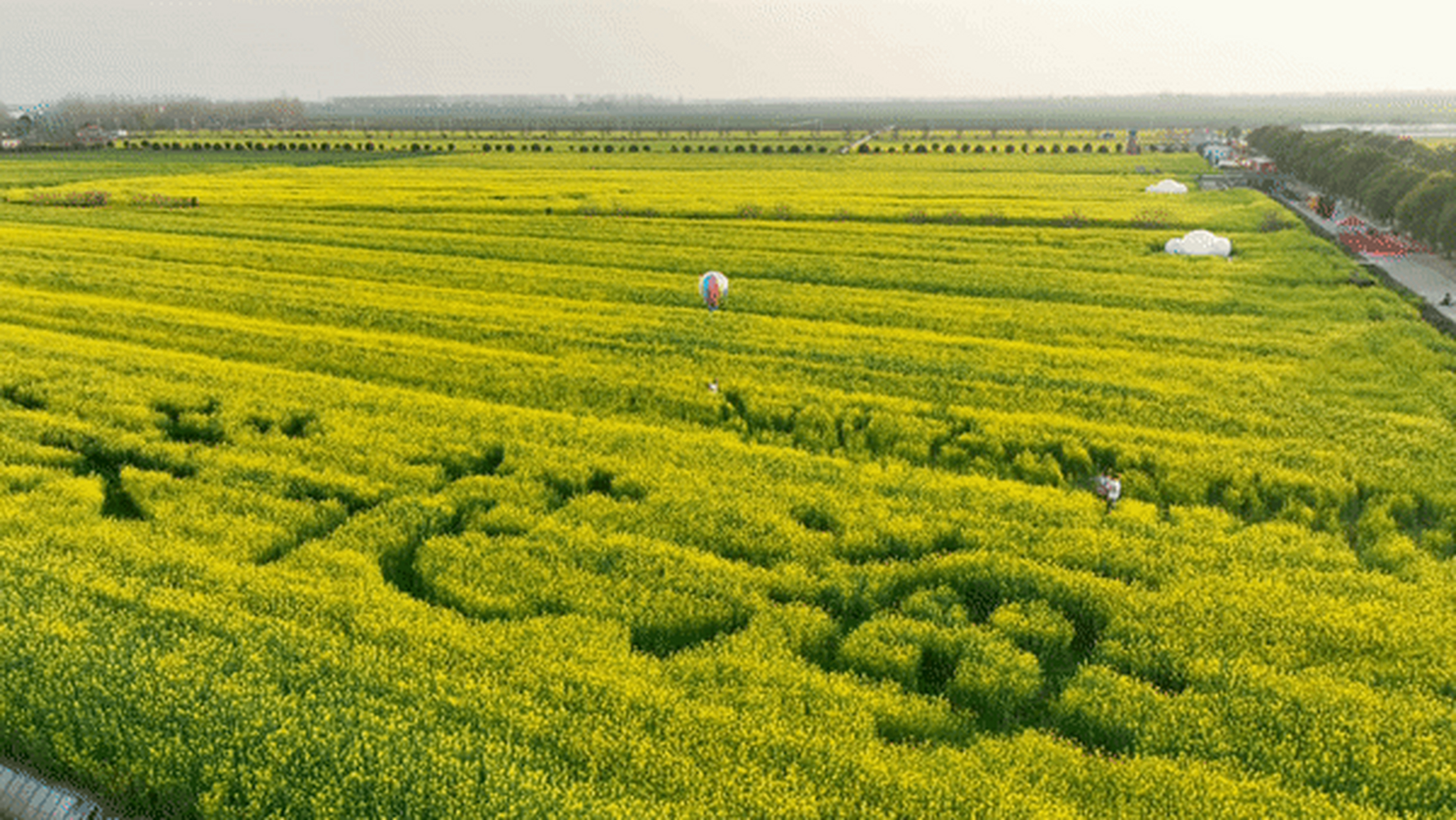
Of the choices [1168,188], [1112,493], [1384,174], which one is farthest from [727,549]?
[1168,188]

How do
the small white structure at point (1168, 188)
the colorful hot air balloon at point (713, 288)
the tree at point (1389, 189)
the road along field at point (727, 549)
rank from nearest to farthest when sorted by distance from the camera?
the road along field at point (727, 549) → the colorful hot air balloon at point (713, 288) → the tree at point (1389, 189) → the small white structure at point (1168, 188)

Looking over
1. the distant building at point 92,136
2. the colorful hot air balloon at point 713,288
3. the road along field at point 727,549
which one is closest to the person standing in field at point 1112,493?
the road along field at point 727,549

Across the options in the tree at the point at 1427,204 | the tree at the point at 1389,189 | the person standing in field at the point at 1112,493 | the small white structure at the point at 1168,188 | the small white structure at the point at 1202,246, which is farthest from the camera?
the small white structure at the point at 1168,188

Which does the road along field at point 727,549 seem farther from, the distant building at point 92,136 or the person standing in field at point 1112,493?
the distant building at point 92,136

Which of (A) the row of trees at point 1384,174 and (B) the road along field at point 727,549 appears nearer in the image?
(B) the road along field at point 727,549

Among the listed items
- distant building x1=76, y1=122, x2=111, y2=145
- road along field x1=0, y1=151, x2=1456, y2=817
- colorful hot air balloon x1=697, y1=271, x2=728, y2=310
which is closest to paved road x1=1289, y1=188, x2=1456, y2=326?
road along field x1=0, y1=151, x2=1456, y2=817

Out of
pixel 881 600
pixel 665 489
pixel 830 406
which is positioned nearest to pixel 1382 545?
pixel 881 600

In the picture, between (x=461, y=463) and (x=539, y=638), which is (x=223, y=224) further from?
(x=539, y=638)
